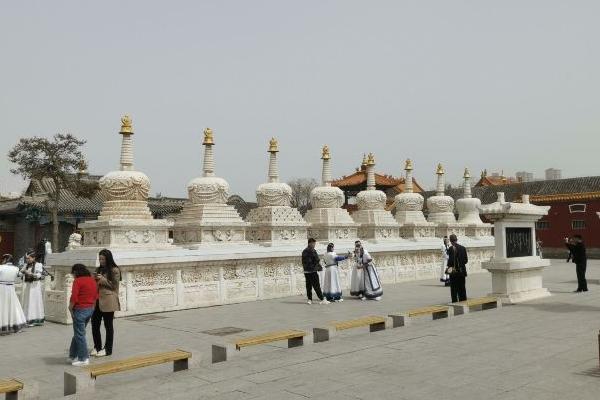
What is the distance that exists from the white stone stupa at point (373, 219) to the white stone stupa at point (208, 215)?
653cm

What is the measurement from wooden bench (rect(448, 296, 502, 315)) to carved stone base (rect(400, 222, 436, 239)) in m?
11.4

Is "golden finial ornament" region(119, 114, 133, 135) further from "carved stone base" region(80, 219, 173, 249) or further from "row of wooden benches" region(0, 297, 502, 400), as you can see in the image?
"row of wooden benches" region(0, 297, 502, 400)

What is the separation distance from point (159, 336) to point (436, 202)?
64.6ft

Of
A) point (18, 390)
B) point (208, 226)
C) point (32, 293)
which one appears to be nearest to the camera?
point (18, 390)

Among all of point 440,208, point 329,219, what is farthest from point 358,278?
point 440,208

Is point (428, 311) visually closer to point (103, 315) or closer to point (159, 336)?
point (159, 336)

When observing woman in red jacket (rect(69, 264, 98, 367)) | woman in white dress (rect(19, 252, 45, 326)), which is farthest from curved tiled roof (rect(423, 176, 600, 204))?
woman in red jacket (rect(69, 264, 98, 367))

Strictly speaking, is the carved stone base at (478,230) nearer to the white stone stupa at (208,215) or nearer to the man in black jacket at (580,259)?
the man in black jacket at (580,259)

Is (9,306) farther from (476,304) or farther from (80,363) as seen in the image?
(476,304)

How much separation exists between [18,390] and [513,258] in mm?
11669

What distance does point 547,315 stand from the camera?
11648 millimetres

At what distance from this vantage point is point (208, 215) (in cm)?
1725

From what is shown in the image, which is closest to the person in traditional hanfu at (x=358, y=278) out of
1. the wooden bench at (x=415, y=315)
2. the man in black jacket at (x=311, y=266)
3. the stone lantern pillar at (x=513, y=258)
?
the man in black jacket at (x=311, y=266)

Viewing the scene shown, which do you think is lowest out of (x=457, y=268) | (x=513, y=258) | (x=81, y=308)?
(x=81, y=308)
